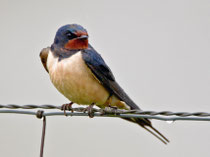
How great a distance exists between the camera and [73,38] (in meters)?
3.54

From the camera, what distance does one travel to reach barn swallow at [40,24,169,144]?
130 inches

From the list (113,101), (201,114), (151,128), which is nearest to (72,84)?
(113,101)

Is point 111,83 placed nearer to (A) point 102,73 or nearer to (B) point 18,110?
(A) point 102,73

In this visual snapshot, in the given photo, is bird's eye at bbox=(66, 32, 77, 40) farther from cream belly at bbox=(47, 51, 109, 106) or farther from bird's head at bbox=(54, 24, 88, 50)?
cream belly at bbox=(47, 51, 109, 106)

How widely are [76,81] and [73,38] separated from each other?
0.42m

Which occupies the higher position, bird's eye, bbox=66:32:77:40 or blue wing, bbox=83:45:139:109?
bird's eye, bbox=66:32:77:40

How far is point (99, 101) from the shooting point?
3.44 meters

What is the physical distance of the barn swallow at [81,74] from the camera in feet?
10.8

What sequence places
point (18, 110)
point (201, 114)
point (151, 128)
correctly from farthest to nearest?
point (151, 128), point (18, 110), point (201, 114)

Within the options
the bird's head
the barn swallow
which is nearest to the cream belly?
the barn swallow

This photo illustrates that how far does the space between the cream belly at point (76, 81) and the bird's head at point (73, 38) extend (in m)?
0.11

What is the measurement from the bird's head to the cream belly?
113 mm

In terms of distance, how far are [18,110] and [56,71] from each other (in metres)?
0.75

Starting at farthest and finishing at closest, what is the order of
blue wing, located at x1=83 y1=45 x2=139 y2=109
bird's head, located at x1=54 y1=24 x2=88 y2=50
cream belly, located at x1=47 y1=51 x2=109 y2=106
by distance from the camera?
1. bird's head, located at x1=54 y1=24 x2=88 y2=50
2. blue wing, located at x1=83 y1=45 x2=139 y2=109
3. cream belly, located at x1=47 y1=51 x2=109 y2=106
